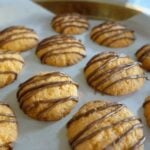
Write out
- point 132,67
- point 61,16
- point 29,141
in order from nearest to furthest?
point 29,141 < point 132,67 < point 61,16

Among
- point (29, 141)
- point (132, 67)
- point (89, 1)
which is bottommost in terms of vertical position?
point (29, 141)

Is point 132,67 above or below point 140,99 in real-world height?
above

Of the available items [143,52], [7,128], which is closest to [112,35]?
[143,52]

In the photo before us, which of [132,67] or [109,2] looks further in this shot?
[109,2]

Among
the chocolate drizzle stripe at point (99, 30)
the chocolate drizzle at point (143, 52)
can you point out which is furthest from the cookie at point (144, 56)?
the chocolate drizzle stripe at point (99, 30)

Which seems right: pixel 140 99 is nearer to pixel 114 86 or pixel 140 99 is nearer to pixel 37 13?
pixel 114 86

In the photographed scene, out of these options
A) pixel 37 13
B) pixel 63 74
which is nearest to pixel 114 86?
pixel 63 74
